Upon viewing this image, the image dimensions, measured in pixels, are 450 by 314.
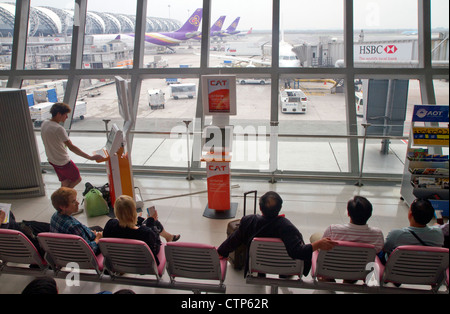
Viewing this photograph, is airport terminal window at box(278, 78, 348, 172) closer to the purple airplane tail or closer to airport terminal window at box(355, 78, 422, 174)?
airport terminal window at box(355, 78, 422, 174)

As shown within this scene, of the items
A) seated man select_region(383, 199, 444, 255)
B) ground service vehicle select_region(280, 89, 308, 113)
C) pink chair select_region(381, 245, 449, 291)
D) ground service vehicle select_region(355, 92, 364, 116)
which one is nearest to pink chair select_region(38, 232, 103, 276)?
pink chair select_region(381, 245, 449, 291)

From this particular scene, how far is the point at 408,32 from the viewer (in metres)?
6.47

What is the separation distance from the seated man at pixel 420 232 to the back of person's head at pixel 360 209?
36cm

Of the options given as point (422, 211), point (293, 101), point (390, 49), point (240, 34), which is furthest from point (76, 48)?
point (422, 211)

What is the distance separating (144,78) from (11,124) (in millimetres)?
2395

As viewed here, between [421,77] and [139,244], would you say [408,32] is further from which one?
[139,244]

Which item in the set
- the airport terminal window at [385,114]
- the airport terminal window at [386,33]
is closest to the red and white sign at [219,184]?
the airport terminal window at [385,114]

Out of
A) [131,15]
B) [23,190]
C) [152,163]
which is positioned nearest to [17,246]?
[23,190]

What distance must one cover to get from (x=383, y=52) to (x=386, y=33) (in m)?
0.32

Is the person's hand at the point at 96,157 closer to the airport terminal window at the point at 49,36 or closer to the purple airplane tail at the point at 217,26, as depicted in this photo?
the airport terminal window at the point at 49,36

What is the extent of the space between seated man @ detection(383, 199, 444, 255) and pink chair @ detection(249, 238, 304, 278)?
35.8 inches

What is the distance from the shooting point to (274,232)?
3281mm

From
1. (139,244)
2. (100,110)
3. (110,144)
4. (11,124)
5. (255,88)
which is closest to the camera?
(139,244)

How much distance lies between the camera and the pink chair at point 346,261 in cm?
306
